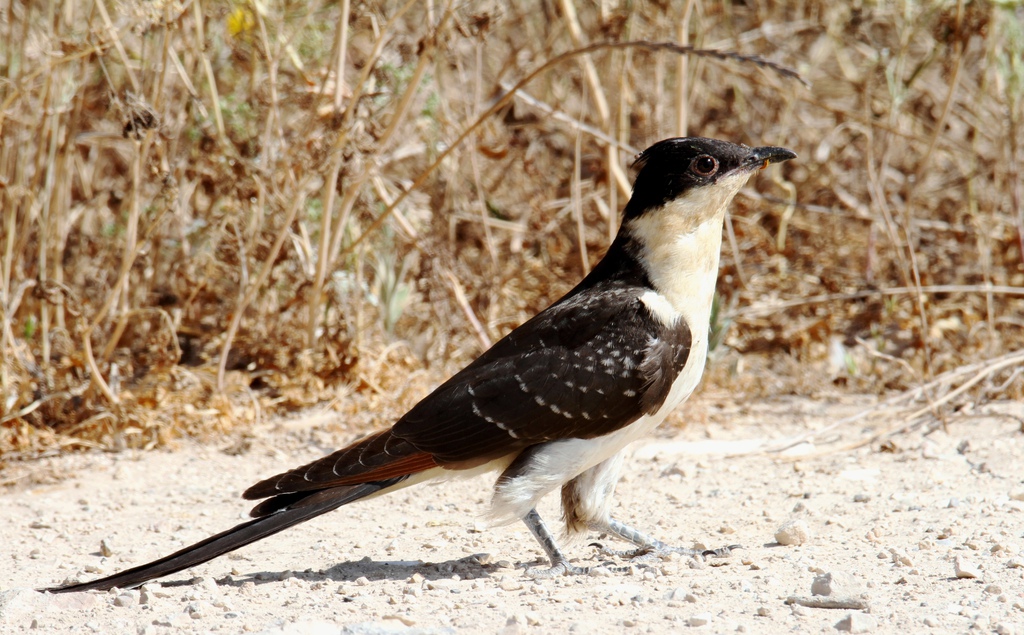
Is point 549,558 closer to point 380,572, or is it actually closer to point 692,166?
point 380,572

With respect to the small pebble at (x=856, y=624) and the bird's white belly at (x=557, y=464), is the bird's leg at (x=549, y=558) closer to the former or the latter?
the bird's white belly at (x=557, y=464)

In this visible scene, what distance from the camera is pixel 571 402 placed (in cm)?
390

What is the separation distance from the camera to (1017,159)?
6.88 meters

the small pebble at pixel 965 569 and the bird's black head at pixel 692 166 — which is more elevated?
the bird's black head at pixel 692 166

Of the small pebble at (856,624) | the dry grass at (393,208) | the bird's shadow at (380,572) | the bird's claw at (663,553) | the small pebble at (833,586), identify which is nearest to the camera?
the small pebble at (856,624)

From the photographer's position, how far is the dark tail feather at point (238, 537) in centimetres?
367

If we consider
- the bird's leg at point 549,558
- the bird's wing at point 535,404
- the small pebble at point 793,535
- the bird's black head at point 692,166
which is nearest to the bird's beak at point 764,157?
the bird's black head at point 692,166

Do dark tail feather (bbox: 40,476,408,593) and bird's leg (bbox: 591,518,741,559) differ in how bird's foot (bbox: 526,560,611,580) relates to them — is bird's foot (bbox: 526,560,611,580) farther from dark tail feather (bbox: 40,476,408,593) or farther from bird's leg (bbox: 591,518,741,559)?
dark tail feather (bbox: 40,476,408,593)

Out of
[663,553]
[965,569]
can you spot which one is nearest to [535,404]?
[663,553]

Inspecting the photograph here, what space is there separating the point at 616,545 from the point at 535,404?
94cm

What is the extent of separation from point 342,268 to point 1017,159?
4.28 m

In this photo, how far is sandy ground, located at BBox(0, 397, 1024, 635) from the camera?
3336mm

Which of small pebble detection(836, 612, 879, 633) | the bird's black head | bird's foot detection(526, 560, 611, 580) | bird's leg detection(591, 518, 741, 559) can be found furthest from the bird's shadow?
the bird's black head

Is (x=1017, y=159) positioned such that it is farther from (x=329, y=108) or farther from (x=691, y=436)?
(x=329, y=108)
